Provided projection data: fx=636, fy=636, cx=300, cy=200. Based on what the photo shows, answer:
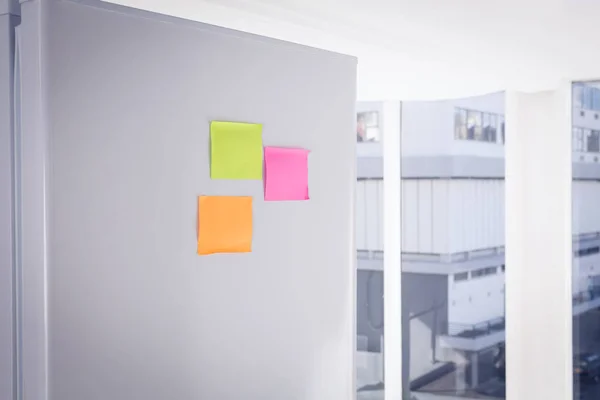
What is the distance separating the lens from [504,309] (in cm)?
250

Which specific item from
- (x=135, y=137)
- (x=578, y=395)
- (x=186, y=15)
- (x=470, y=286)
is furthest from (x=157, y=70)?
(x=470, y=286)

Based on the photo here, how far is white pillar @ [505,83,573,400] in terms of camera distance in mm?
2336

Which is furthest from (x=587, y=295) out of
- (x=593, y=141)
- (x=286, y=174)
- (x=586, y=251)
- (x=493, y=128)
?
(x=286, y=174)

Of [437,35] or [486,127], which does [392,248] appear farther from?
[437,35]

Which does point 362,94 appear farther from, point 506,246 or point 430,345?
point 430,345

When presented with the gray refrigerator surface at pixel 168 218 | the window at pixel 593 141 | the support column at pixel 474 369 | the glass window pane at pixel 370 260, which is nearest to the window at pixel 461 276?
the support column at pixel 474 369

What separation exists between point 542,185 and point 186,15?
1.57m

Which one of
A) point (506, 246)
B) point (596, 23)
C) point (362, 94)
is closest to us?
point (596, 23)

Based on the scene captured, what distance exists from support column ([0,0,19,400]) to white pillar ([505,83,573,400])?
1.95 meters

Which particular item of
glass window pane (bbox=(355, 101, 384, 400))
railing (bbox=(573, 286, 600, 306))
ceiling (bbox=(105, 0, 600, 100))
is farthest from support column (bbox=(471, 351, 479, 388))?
ceiling (bbox=(105, 0, 600, 100))

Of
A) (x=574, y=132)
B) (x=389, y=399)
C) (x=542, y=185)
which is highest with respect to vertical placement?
(x=574, y=132)

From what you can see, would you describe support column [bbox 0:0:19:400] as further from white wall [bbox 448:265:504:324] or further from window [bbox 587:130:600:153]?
white wall [bbox 448:265:504:324]

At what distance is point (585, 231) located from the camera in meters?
2.40

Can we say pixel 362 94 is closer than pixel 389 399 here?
Yes
